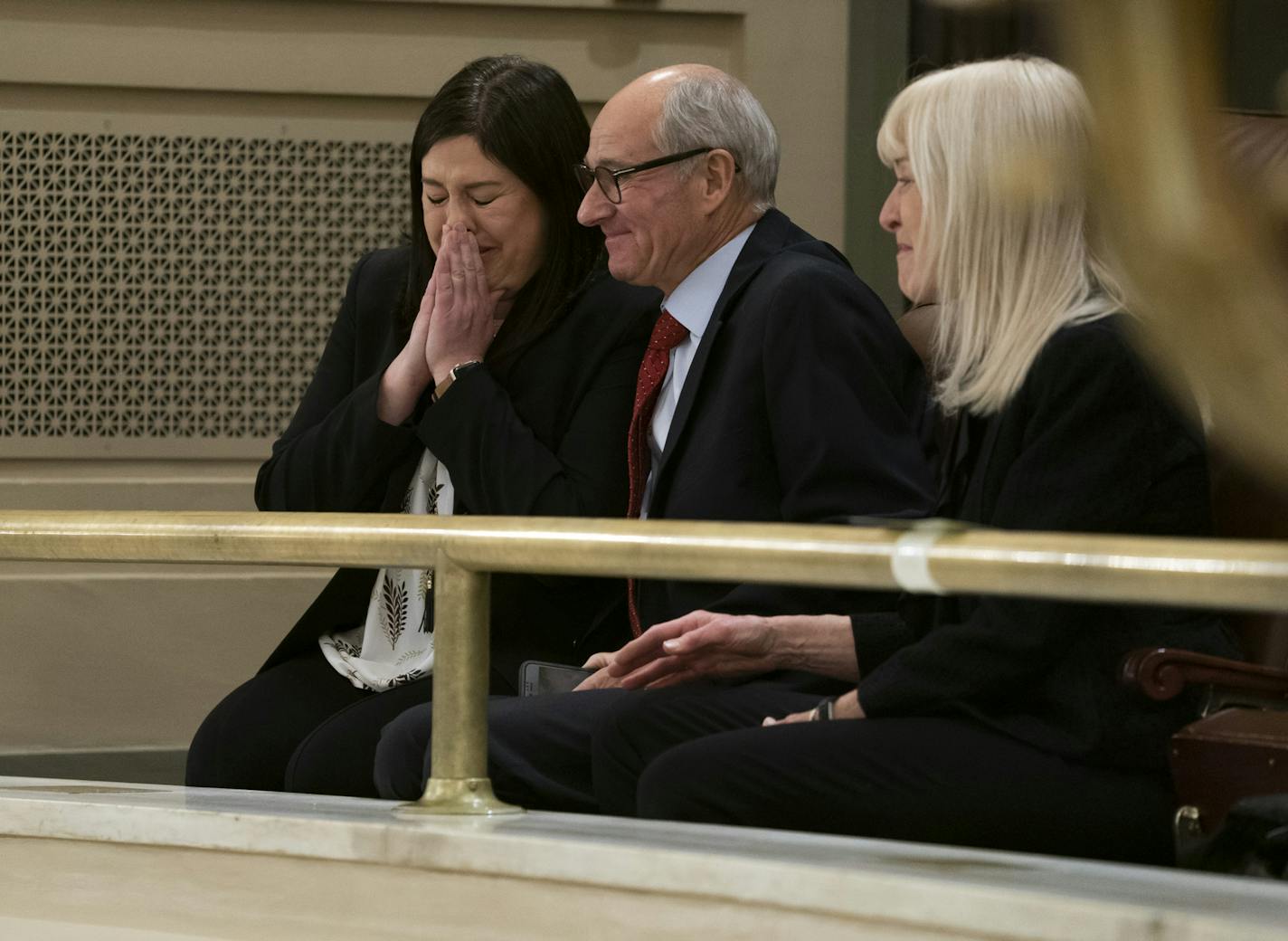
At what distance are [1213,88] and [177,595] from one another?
175 inches

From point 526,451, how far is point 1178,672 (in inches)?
42.4

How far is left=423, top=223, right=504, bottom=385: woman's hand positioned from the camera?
259 centimetres

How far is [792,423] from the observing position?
2176 mm

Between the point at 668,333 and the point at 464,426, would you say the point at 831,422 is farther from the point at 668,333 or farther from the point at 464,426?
the point at 464,426

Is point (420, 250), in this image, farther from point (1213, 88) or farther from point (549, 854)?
point (1213, 88)

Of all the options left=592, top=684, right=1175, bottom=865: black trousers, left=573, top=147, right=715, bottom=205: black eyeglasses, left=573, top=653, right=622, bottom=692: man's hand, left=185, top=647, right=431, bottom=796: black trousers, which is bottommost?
left=185, top=647, right=431, bottom=796: black trousers

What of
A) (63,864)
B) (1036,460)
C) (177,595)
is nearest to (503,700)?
(63,864)

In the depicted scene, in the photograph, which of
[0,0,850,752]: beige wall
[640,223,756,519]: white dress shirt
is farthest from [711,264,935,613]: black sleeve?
[0,0,850,752]: beige wall

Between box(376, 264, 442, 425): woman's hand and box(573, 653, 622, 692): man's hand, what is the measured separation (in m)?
0.53

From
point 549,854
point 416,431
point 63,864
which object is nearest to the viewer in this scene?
point 549,854

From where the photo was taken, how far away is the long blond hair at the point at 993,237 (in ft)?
5.87

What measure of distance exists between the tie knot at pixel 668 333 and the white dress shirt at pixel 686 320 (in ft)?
0.03

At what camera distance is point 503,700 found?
7.42ft

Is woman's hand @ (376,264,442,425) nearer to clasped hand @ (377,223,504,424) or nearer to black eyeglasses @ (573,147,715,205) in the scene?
clasped hand @ (377,223,504,424)
